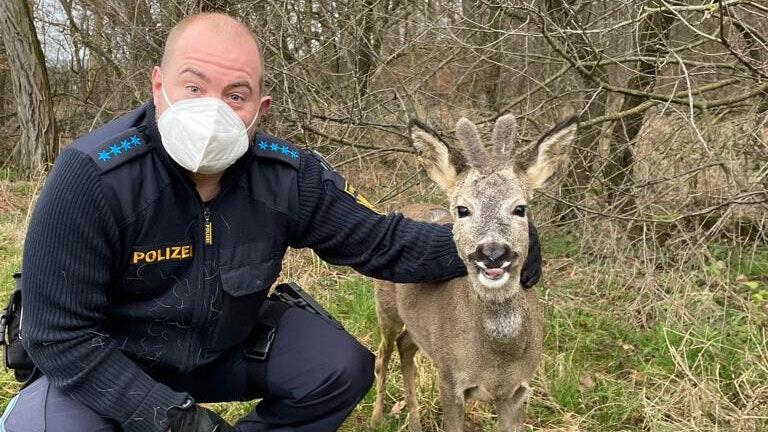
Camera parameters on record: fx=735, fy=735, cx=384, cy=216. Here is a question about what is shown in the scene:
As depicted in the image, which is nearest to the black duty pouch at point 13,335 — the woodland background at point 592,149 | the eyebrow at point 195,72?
the eyebrow at point 195,72

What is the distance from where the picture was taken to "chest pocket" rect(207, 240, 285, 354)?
2.96 meters

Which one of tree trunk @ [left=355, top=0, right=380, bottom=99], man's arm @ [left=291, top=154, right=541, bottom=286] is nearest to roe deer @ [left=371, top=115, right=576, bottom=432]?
man's arm @ [left=291, top=154, right=541, bottom=286]

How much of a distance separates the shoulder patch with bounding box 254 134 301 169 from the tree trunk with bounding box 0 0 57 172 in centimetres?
792

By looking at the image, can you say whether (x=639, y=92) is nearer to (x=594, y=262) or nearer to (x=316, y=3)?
(x=594, y=262)

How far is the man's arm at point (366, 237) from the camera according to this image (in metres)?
3.25

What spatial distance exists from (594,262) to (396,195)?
1.79 meters

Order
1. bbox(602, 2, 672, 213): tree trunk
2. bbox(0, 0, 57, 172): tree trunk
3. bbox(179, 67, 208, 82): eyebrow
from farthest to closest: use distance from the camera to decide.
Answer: bbox(0, 0, 57, 172): tree trunk < bbox(602, 2, 672, 213): tree trunk < bbox(179, 67, 208, 82): eyebrow

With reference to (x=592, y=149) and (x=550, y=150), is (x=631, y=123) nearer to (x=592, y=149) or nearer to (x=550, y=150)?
(x=592, y=149)

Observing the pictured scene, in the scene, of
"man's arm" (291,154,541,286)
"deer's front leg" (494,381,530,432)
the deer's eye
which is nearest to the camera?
the deer's eye

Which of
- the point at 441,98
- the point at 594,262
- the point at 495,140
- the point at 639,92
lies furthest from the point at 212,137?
the point at 441,98

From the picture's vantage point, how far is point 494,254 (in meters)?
2.88

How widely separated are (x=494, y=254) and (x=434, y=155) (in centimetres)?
73

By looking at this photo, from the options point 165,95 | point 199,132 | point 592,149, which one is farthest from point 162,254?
point 592,149

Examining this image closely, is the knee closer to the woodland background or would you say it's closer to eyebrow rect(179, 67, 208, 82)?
the woodland background
